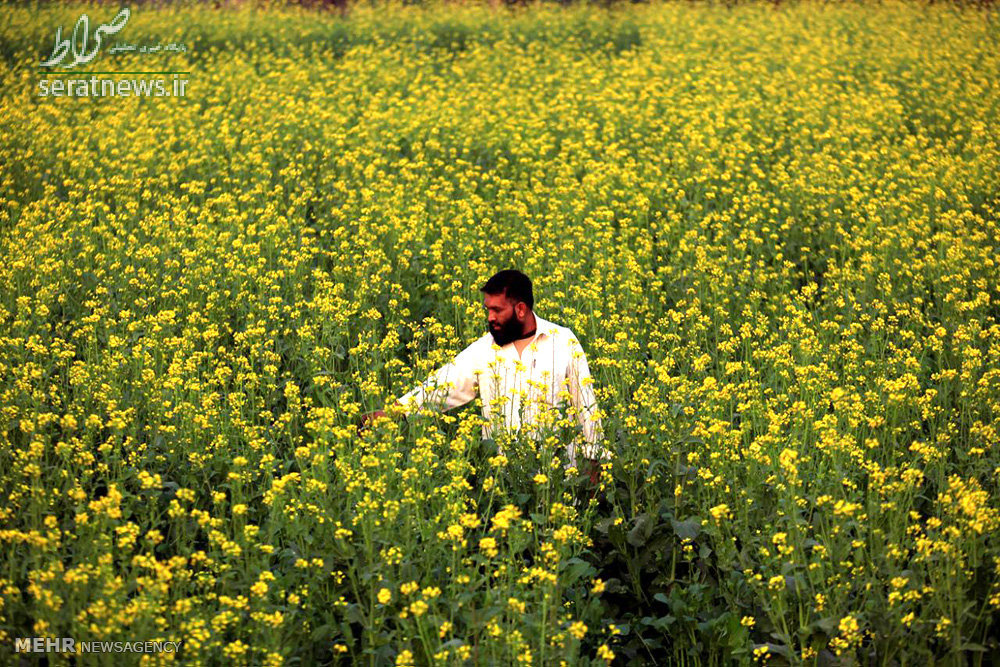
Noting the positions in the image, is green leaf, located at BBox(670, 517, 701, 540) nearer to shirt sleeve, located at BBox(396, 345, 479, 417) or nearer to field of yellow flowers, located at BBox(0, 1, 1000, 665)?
field of yellow flowers, located at BBox(0, 1, 1000, 665)

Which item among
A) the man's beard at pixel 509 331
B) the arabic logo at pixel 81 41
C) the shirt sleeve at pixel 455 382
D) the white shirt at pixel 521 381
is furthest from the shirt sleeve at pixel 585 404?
the arabic logo at pixel 81 41

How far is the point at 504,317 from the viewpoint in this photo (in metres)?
6.77

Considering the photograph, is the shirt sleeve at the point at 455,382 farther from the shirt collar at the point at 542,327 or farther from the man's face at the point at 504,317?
the shirt collar at the point at 542,327

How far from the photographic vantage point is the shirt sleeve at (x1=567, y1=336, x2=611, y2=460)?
6.47m

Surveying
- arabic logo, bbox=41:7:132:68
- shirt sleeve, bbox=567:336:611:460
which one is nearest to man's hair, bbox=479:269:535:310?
shirt sleeve, bbox=567:336:611:460

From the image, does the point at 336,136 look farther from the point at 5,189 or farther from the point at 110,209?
the point at 5,189

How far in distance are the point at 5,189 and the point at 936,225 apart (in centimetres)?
960

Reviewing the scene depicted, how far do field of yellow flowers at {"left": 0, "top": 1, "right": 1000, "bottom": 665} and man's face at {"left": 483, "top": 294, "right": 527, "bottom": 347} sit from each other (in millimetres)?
552

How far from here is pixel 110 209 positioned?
1215 cm

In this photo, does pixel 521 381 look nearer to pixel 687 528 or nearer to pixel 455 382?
pixel 455 382

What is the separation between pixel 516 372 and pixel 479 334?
1.90 meters

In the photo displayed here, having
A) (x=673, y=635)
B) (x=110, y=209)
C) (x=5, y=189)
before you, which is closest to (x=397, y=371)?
(x=673, y=635)

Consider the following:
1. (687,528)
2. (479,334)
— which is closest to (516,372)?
(687,528)

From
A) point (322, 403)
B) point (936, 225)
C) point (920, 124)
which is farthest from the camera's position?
point (920, 124)
